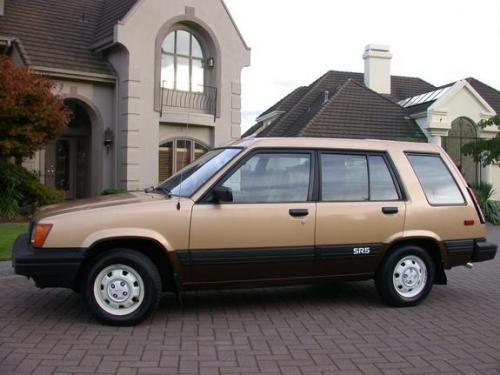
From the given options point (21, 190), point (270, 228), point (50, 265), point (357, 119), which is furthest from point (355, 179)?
point (357, 119)

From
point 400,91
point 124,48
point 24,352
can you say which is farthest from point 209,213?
point 400,91

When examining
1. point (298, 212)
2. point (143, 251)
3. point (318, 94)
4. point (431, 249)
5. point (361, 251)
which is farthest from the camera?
point (318, 94)

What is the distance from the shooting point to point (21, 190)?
15812 millimetres

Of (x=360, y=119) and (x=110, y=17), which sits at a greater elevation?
(x=110, y=17)

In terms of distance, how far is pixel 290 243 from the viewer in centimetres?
631

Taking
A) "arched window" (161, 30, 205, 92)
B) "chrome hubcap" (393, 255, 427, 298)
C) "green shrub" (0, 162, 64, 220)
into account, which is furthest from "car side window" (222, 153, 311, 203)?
"arched window" (161, 30, 205, 92)

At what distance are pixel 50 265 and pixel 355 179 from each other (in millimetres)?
3421

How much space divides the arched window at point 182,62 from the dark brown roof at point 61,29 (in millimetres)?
1743

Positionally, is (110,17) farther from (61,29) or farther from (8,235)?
(8,235)

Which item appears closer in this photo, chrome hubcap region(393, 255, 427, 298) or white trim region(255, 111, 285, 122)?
chrome hubcap region(393, 255, 427, 298)

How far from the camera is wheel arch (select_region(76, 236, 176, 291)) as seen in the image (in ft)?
19.1

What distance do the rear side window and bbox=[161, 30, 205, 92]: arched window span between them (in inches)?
524

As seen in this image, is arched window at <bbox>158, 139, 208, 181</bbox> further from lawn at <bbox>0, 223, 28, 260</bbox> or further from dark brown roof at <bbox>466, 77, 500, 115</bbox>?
dark brown roof at <bbox>466, 77, 500, 115</bbox>

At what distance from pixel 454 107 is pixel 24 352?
71.3ft
